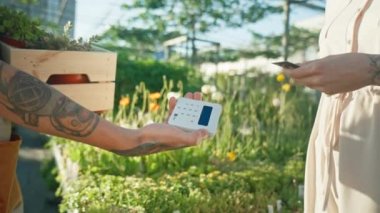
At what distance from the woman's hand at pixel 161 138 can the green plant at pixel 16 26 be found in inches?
16.8

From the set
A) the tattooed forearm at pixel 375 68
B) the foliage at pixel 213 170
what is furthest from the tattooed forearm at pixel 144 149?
the foliage at pixel 213 170

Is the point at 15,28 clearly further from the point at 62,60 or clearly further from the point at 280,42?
the point at 280,42

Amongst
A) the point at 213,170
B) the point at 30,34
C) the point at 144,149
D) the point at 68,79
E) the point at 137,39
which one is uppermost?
the point at 137,39

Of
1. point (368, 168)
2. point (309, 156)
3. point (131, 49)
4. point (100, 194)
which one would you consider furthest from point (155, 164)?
point (131, 49)

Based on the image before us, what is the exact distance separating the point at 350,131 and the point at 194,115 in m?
0.45

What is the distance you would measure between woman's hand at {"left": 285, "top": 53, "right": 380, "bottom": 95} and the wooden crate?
21.4 inches

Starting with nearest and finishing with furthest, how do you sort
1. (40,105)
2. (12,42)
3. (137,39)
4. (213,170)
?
1. (40,105)
2. (12,42)
3. (213,170)
4. (137,39)

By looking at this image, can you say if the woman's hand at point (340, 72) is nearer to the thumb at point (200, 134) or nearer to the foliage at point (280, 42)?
the thumb at point (200, 134)

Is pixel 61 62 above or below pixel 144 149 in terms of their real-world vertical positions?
above

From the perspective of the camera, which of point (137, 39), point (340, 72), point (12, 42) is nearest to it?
point (340, 72)

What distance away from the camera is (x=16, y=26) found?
1228 millimetres

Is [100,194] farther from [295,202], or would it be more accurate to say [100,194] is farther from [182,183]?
[295,202]

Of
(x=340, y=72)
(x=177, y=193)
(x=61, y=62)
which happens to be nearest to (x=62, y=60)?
(x=61, y=62)

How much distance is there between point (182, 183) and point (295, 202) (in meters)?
0.66
